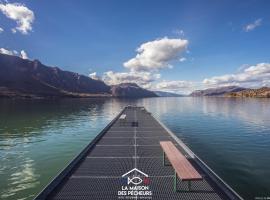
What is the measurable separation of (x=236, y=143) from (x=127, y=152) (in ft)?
51.3

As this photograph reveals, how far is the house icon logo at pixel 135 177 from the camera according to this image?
43.0ft

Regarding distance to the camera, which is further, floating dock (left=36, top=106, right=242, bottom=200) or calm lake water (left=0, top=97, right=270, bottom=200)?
calm lake water (left=0, top=97, right=270, bottom=200)

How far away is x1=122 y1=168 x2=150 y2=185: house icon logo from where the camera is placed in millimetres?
13091

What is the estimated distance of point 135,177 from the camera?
13742 mm

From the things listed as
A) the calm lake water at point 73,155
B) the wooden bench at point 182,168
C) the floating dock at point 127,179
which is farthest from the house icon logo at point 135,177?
the calm lake water at point 73,155

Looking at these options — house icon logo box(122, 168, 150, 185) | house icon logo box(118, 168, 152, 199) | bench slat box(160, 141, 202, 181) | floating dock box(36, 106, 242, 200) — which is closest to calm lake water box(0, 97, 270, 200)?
floating dock box(36, 106, 242, 200)

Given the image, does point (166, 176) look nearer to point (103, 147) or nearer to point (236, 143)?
point (103, 147)

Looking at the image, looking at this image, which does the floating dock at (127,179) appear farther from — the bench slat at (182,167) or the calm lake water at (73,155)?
the calm lake water at (73,155)

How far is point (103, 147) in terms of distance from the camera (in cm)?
2078

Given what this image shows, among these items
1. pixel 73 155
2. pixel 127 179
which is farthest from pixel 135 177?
pixel 73 155

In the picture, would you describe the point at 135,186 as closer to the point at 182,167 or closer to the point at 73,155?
the point at 182,167

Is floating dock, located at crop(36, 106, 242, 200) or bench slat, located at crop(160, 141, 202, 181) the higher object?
bench slat, located at crop(160, 141, 202, 181)

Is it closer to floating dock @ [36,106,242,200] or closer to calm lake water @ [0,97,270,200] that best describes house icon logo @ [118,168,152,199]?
floating dock @ [36,106,242,200]

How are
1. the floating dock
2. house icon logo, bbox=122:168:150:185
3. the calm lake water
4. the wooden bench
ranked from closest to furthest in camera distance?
the wooden bench → the floating dock → house icon logo, bbox=122:168:150:185 → the calm lake water
